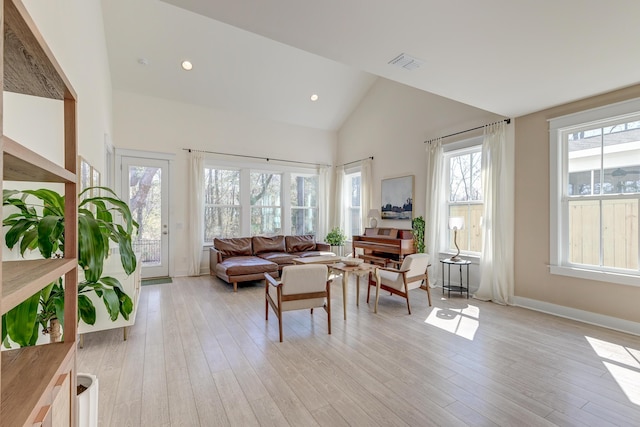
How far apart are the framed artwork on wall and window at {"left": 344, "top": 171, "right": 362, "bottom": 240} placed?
1.15 metres

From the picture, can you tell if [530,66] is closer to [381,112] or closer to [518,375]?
[518,375]

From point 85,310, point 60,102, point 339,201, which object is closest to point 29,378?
point 85,310

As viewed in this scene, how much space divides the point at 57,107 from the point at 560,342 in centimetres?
490

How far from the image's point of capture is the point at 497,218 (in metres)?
4.29

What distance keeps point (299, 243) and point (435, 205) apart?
10.0ft

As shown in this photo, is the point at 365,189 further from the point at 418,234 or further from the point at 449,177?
the point at 449,177

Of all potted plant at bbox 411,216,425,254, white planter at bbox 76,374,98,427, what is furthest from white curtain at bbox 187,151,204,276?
white planter at bbox 76,374,98,427

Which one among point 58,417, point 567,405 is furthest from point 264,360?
point 567,405

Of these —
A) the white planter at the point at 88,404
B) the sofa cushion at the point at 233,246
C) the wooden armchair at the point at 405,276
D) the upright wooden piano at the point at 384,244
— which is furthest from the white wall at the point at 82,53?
the upright wooden piano at the point at 384,244

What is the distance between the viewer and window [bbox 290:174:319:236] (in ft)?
24.4

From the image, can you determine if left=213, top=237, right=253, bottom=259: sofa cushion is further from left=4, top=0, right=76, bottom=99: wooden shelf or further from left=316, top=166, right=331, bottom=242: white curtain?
left=4, top=0, right=76, bottom=99: wooden shelf

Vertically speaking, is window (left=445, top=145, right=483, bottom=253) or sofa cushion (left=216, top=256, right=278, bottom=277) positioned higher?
window (left=445, top=145, right=483, bottom=253)

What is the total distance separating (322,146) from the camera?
770 centimetres

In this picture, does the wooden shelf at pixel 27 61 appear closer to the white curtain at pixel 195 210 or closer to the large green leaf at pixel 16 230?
the large green leaf at pixel 16 230
